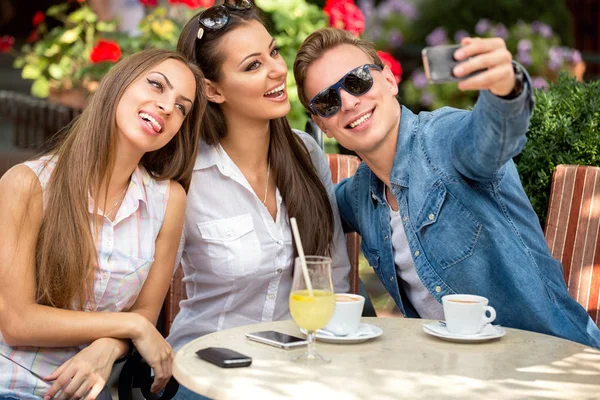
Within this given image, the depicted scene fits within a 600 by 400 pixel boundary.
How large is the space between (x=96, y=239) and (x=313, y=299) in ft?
2.97

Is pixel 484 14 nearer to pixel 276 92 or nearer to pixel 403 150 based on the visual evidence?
pixel 276 92

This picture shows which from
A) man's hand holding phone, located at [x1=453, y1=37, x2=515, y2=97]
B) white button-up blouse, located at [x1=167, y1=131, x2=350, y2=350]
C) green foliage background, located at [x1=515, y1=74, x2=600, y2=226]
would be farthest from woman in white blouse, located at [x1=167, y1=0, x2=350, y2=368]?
man's hand holding phone, located at [x1=453, y1=37, x2=515, y2=97]

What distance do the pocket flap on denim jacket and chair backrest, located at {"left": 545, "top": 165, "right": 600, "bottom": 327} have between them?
0.80 m

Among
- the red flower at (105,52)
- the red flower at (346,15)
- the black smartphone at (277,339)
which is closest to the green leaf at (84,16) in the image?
the red flower at (105,52)

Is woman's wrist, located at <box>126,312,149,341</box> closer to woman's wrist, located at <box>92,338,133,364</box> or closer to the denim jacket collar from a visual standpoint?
woman's wrist, located at <box>92,338,133,364</box>

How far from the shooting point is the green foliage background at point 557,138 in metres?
3.49

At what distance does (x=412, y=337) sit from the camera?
244cm

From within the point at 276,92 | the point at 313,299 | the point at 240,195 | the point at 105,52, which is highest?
the point at 105,52

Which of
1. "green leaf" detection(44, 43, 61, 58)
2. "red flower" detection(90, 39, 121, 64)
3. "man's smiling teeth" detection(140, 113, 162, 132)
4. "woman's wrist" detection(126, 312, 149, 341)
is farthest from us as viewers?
"green leaf" detection(44, 43, 61, 58)

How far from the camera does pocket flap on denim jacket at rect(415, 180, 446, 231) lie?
277cm

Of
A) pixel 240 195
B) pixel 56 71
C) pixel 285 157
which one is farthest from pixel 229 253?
pixel 56 71

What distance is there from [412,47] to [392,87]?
5.99m

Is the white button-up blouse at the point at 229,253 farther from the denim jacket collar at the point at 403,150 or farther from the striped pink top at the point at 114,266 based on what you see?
the denim jacket collar at the point at 403,150

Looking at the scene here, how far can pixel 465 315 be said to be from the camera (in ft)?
7.75
